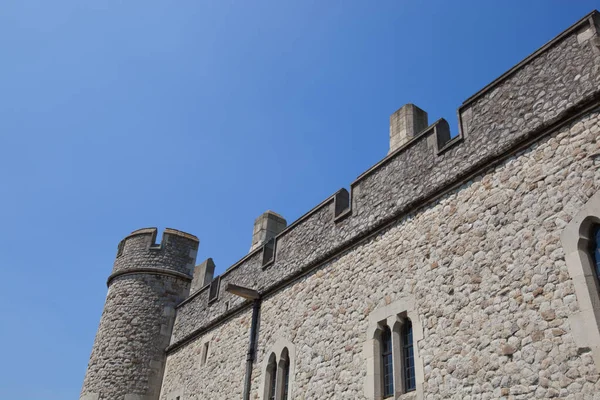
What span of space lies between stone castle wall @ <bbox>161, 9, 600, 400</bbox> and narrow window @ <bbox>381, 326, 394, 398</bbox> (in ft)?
1.04

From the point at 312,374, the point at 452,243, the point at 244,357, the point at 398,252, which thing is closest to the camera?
the point at 452,243

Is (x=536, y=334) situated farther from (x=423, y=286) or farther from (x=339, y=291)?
(x=339, y=291)

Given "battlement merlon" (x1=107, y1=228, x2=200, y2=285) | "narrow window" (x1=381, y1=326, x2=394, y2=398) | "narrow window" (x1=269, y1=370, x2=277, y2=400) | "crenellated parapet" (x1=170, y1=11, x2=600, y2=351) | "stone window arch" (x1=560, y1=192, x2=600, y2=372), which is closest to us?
"stone window arch" (x1=560, y1=192, x2=600, y2=372)

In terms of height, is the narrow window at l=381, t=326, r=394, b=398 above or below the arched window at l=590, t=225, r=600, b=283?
below

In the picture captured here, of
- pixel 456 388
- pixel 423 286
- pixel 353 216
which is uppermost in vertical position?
pixel 353 216

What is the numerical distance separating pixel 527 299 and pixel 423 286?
1.68 m

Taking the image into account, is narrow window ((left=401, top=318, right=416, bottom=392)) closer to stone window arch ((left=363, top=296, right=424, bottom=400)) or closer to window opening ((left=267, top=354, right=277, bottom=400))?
stone window arch ((left=363, top=296, right=424, bottom=400))

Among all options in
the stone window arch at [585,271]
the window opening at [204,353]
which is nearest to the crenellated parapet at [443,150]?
the window opening at [204,353]

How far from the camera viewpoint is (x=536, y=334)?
580 centimetres

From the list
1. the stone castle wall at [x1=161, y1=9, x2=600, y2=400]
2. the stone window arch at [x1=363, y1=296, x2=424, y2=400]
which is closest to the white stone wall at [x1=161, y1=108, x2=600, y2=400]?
the stone castle wall at [x1=161, y1=9, x2=600, y2=400]

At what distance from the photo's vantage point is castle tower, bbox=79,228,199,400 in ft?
45.6

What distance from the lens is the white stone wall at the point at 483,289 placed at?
5.76 metres

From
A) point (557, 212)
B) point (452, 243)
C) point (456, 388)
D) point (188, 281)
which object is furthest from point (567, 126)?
point (188, 281)

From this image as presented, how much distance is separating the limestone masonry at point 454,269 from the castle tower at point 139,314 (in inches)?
97.8
